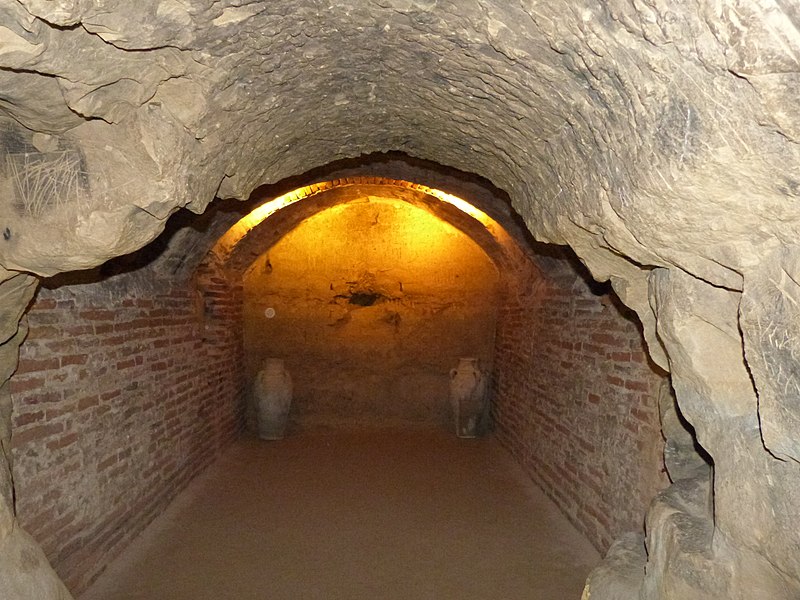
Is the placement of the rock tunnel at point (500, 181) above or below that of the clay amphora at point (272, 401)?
above

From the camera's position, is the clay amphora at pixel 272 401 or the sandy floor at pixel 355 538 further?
the clay amphora at pixel 272 401

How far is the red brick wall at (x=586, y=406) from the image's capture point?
11.7ft

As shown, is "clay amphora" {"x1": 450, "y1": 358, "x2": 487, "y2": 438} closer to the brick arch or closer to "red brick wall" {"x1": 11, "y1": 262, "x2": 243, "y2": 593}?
the brick arch

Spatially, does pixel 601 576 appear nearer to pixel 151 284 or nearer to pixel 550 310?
pixel 550 310

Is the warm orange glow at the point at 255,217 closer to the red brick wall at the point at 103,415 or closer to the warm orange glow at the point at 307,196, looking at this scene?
the warm orange glow at the point at 307,196

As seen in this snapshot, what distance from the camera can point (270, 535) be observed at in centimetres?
439

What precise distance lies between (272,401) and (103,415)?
143 inches

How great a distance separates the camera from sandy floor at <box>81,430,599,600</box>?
362 centimetres

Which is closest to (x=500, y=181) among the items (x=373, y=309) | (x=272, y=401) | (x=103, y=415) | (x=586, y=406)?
(x=586, y=406)

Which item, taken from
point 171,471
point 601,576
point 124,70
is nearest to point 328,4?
point 124,70

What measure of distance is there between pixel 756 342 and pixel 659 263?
0.54 metres

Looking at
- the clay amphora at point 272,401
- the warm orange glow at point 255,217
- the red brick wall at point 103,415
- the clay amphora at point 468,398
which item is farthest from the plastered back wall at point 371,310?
the red brick wall at point 103,415

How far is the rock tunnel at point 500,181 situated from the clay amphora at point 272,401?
3.25m

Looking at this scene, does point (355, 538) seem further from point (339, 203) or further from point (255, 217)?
point (339, 203)
